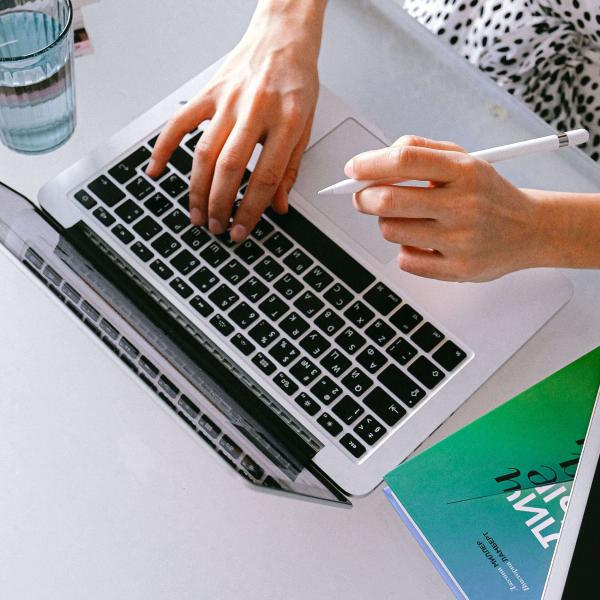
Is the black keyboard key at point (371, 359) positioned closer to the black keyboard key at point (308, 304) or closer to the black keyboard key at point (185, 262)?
the black keyboard key at point (308, 304)

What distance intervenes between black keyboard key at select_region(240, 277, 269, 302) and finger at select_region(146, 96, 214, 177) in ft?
0.47

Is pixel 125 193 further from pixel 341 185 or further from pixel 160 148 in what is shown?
pixel 341 185

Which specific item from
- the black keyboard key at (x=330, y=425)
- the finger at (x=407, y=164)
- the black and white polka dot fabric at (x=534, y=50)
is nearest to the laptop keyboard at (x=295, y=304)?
the black keyboard key at (x=330, y=425)

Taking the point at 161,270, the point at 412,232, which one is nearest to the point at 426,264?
the point at 412,232

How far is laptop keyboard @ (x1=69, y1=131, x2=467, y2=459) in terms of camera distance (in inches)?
27.9

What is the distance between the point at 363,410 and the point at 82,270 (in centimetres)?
29

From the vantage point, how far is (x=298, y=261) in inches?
30.0

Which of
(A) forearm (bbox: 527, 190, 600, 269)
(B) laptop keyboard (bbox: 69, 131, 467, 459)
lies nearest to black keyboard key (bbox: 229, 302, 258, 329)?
(B) laptop keyboard (bbox: 69, 131, 467, 459)

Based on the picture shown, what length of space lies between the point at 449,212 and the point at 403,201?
5cm

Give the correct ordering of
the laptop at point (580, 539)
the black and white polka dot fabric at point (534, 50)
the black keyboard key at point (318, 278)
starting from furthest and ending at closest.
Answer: the black and white polka dot fabric at point (534, 50), the black keyboard key at point (318, 278), the laptop at point (580, 539)

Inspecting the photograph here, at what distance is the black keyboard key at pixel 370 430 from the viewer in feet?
2.28

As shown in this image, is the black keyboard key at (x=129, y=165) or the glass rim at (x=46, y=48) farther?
the black keyboard key at (x=129, y=165)

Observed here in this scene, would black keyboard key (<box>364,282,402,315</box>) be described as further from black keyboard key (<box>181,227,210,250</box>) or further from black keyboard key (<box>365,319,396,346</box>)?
black keyboard key (<box>181,227,210,250</box>)

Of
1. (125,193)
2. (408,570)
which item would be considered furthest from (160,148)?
(408,570)
